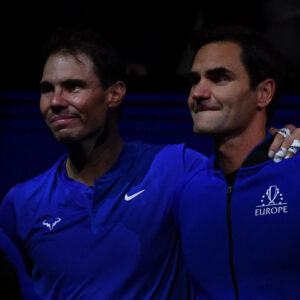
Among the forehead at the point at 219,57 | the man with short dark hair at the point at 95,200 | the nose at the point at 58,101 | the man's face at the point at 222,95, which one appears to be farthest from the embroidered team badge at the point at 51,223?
the forehead at the point at 219,57

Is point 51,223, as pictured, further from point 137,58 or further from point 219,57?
point 137,58

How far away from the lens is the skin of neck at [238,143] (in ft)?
7.40

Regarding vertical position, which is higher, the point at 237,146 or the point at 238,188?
the point at 237,146

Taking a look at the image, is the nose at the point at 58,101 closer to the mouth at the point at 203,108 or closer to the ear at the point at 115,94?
the ear at the point at 115,94

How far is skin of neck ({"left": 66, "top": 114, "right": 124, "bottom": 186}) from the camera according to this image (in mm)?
2561

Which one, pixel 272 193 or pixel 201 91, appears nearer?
pixel 272 193

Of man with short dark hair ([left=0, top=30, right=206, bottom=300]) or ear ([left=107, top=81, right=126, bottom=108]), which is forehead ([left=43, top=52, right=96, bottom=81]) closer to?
man with short dark hair ([left=0, top=30, right=206, bottom=300])

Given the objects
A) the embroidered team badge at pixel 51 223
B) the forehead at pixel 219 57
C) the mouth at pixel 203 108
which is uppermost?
the forehead at pixel 219 57

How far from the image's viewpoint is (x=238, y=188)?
220 cm

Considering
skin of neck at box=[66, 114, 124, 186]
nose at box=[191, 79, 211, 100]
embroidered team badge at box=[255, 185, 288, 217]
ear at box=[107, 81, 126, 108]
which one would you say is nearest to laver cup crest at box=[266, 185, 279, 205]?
embroidered team badge at box=[255, 185, 288, 217]

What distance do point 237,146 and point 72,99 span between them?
690 mm

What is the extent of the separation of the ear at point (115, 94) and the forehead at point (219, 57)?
439 mm

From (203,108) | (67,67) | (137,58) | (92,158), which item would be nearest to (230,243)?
(203,108)

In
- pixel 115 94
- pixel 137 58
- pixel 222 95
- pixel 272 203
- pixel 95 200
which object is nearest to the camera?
pixel 272 203
